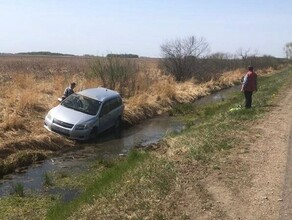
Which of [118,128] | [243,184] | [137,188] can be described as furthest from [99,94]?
[243,184]

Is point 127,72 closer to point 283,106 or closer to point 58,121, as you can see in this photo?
point 283,106

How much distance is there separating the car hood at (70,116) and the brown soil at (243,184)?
648 cm

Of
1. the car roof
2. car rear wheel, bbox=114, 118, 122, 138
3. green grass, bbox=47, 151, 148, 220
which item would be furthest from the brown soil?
car rear wheel, bbox=114, 118, 122, 138

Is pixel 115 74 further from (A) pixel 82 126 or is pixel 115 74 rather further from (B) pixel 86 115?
(A) pixel 82 126

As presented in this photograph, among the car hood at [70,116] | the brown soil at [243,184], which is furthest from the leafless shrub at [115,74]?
the brown soil at [243,184]

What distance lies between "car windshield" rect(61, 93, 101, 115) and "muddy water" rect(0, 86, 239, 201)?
129cm

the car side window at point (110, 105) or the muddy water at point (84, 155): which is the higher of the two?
the car side window at point (110, 105)

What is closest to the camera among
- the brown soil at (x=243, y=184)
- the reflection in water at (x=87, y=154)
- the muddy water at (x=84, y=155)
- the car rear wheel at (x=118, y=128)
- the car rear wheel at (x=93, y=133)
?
the brown soil at (x=243, y=184)

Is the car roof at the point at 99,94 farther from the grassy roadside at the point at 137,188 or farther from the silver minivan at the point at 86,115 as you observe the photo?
the grassy roadside at the point at 137,188

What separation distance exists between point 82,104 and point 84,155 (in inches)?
136

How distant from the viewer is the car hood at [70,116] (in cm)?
1656

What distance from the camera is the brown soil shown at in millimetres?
7195

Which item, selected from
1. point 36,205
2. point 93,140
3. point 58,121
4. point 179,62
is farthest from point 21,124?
point 179,62

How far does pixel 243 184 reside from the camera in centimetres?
872
